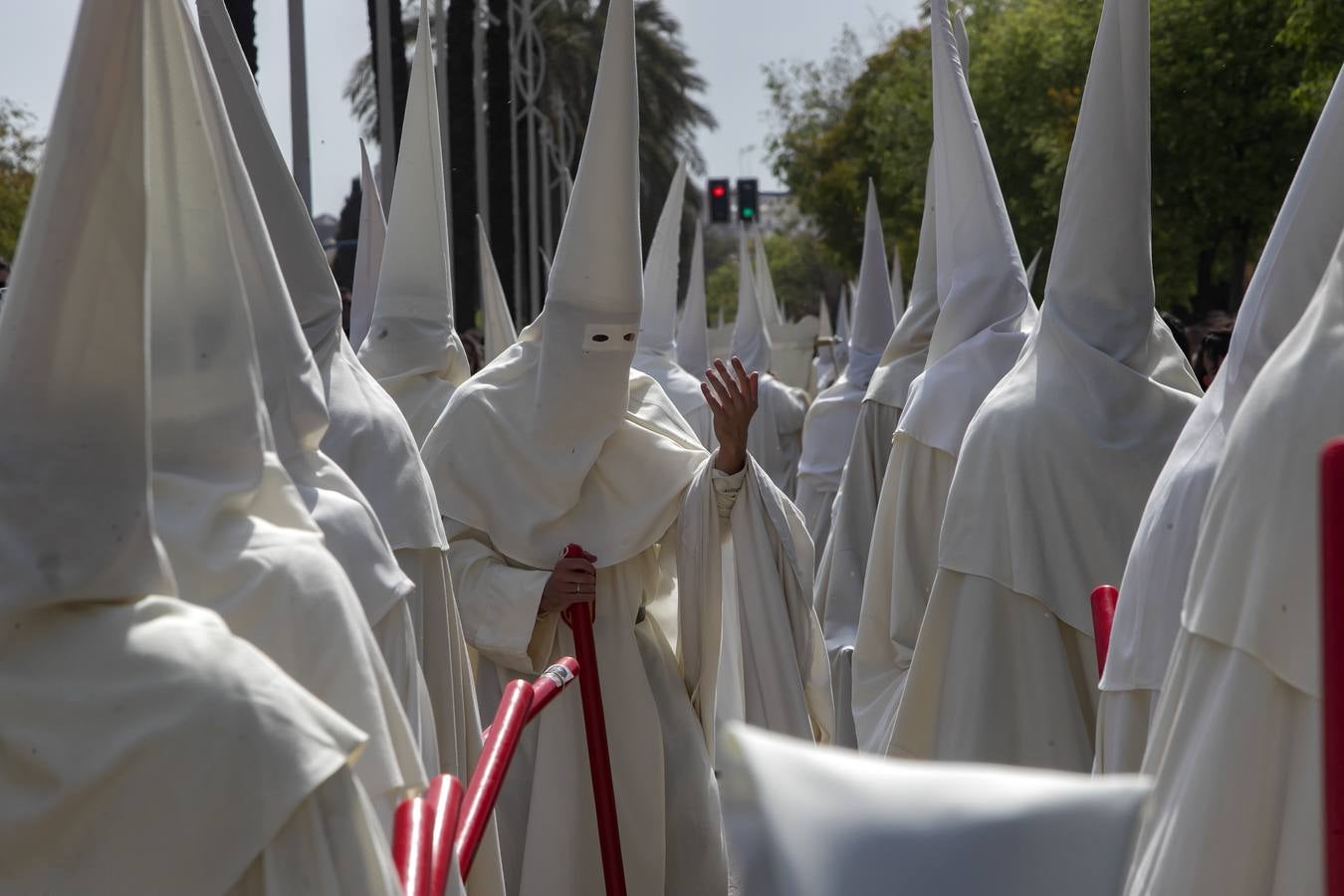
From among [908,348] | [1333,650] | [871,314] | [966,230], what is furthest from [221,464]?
[871,314]

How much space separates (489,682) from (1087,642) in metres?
2.10

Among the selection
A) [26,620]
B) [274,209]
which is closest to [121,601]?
[26,620]

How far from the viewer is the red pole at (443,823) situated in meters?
2.43

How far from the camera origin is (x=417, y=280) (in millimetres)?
7121

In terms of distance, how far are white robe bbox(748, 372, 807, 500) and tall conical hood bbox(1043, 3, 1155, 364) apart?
1007cm

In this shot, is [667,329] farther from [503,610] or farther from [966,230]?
[503,610]

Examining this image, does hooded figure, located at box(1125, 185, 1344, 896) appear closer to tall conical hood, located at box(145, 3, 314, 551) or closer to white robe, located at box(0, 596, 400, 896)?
white robe, located at box(0, 596, 400, 896)

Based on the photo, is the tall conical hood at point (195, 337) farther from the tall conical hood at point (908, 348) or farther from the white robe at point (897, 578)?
the tall conical hood at point (908, 348)

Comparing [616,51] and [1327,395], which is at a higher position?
[616,51]

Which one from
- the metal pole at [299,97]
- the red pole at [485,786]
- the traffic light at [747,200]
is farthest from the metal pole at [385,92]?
the traffic light at [747,200]

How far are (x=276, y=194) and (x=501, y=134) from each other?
22.0m

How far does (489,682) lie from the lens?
5.83 metres

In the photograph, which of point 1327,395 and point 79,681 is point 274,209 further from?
point 1327,395

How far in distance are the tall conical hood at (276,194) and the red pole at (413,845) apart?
6.76 feet
